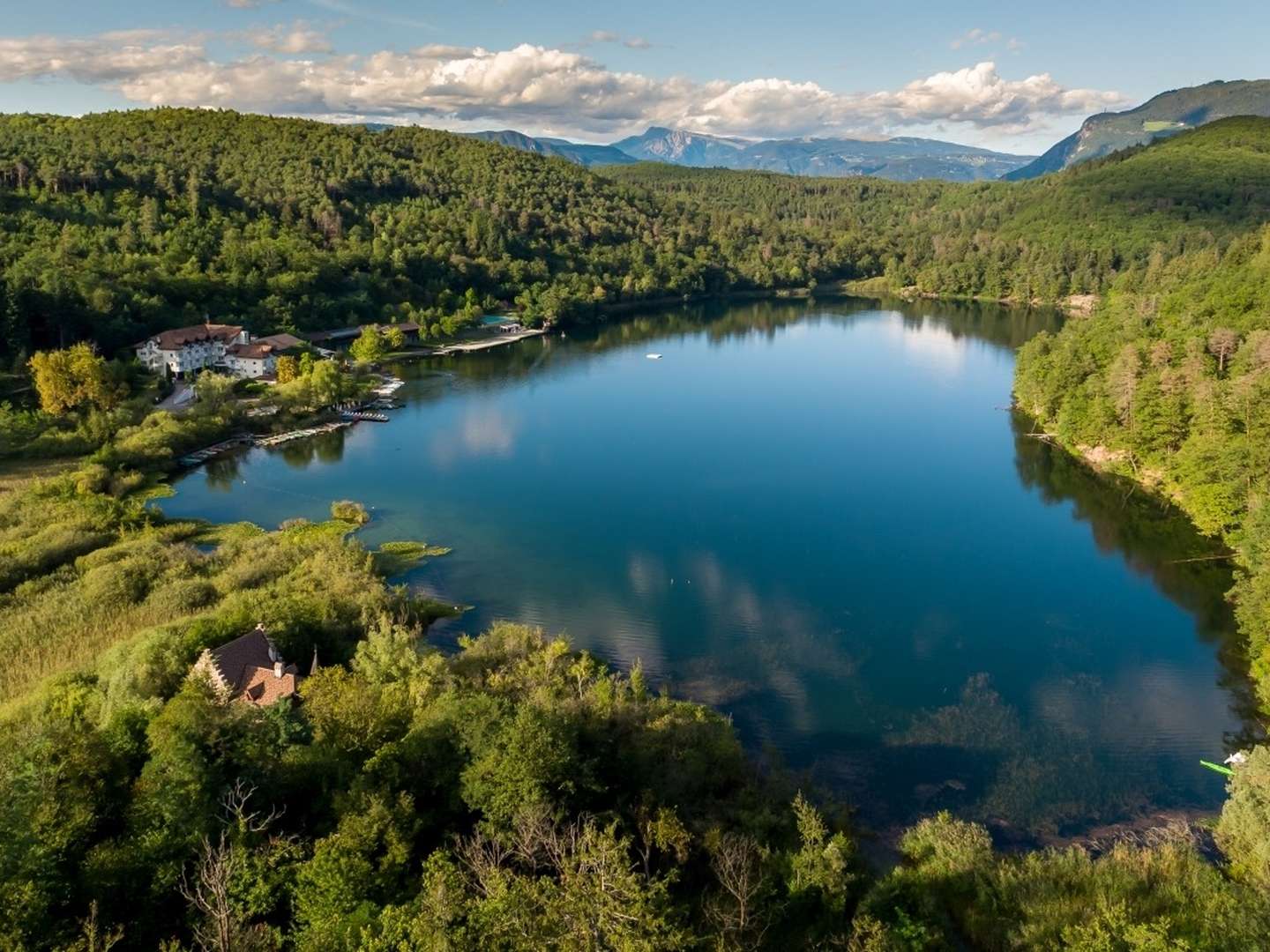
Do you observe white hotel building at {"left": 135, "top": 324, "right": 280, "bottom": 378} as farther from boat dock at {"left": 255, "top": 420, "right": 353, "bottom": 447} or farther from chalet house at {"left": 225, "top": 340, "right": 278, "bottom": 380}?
boat dock at {"left": 255, "top": 420, "right": 353, "bottom": 447}

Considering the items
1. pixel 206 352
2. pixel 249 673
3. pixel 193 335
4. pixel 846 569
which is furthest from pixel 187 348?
pixel 846 569

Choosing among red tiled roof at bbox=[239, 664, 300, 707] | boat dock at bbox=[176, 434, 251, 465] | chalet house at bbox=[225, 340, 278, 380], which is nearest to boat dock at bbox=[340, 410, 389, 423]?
boat dock at bbox=[176, 434, 251, 465]

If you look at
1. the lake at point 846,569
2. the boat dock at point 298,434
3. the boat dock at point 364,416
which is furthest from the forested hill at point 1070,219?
the boat dock at point 298,434

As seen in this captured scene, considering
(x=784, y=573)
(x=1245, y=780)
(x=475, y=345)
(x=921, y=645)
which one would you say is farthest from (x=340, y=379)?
(x=1245, y=780)

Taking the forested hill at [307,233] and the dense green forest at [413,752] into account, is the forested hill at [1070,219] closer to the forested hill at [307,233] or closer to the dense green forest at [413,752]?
the forested hill at [307,233]

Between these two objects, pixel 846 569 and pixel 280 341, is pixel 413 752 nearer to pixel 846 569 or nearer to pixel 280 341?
pixel 846 569

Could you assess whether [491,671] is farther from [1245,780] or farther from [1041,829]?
[1245,780]
